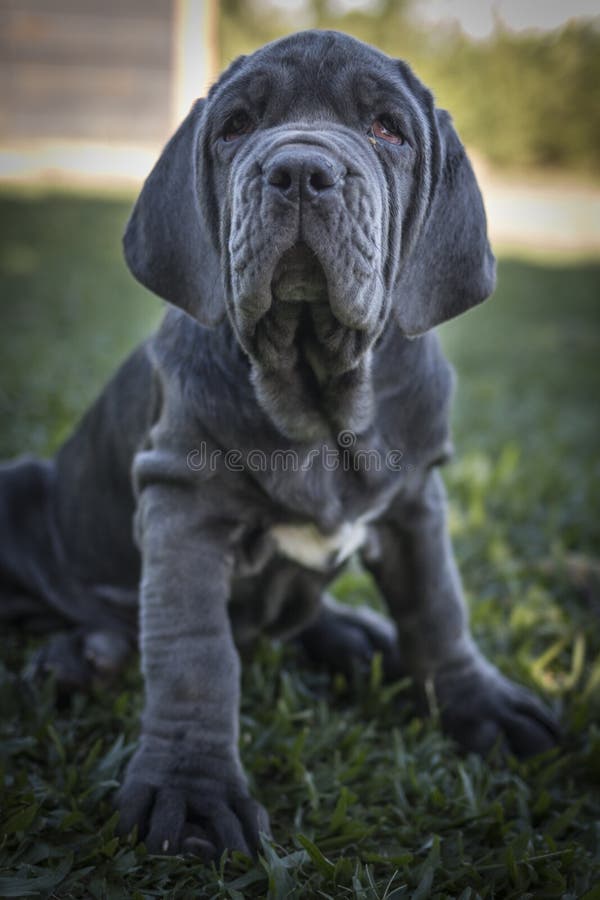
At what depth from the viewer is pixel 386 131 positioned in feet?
6.73

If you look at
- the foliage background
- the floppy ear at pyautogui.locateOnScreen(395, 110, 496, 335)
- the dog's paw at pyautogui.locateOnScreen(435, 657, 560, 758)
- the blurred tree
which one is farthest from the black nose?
the blurred tree

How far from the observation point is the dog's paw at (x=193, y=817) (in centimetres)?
197

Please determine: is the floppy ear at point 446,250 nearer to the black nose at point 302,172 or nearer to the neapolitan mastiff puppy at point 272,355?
the neapolitan mastiff puppy at point 272,355

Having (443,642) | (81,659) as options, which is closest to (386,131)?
(443,642)

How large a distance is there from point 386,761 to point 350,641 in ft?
1.73

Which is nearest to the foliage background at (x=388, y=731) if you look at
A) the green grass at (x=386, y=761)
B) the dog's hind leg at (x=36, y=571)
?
the green grass at (x=386, y=761)

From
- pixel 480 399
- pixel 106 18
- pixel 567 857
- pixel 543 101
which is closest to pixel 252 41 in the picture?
pixel 106 18

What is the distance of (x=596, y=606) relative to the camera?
3309mm

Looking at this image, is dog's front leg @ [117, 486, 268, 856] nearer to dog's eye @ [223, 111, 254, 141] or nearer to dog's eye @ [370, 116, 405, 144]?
dog's eye @ [223, 111, 254, 141]

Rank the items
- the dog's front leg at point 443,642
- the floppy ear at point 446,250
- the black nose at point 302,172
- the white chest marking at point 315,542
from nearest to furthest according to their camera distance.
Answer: the black nose at point 302,172, the floppy ear at point 446,250, the white chest marking at point 315,542, the dog's front leg at point 443,642

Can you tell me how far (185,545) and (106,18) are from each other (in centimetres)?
1149

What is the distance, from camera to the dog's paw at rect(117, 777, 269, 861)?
1.97m

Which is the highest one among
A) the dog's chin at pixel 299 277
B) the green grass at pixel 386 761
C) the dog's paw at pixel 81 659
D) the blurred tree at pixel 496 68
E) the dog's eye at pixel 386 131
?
the blurred tree at pixel 496 68

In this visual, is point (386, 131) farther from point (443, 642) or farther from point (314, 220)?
point (443, 642)
